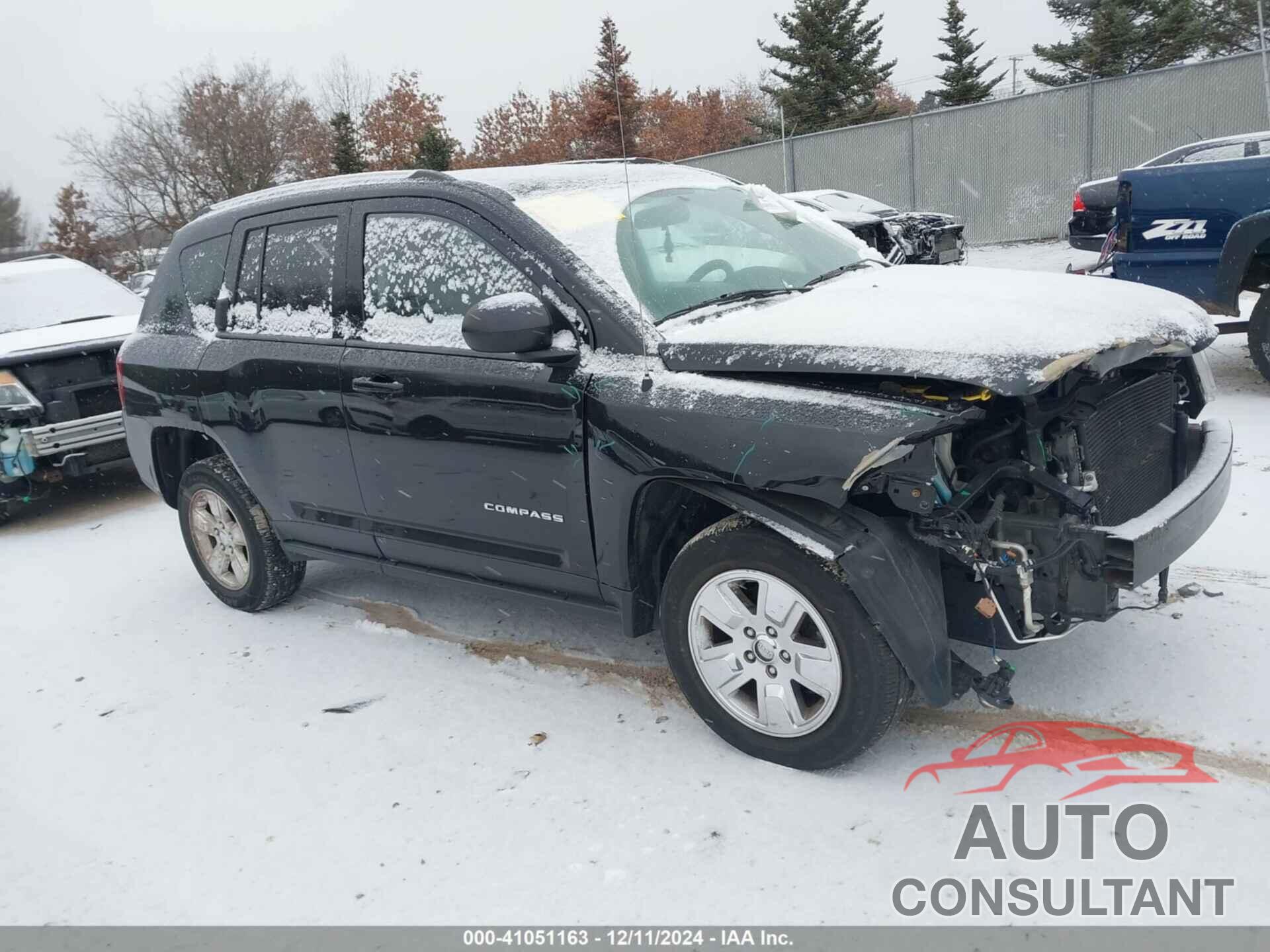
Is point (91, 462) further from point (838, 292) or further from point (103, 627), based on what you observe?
point (838, 292)

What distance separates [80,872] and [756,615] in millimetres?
2192

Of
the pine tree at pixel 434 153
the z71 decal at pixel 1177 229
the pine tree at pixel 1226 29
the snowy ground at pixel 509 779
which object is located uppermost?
the pine tree at pixel 1226 29

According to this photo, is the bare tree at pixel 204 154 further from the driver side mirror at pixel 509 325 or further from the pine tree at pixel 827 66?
the driver side mirror at pixel 509 325

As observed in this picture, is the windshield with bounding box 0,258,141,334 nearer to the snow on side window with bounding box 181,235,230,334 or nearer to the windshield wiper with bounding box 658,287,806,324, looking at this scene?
the snow on side window with bounding box 181,235,230,334

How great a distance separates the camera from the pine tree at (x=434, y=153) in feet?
91.1

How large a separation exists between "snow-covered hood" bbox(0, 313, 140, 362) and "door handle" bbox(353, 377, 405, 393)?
3.89 meters

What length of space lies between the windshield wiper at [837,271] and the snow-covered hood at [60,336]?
515cm

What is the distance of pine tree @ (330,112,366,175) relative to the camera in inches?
1211

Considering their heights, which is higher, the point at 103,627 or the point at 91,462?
the point at 91,462

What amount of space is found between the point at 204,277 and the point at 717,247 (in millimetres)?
2559

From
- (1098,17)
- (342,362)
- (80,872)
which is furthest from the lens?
(1098,17)

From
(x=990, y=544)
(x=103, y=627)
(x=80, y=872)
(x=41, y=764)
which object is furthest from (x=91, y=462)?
(x=990, y=544)

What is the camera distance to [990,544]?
2896 millimetres

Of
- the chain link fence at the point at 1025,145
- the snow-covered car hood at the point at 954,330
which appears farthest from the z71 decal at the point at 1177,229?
the chain link fence at the point at 1025,145
